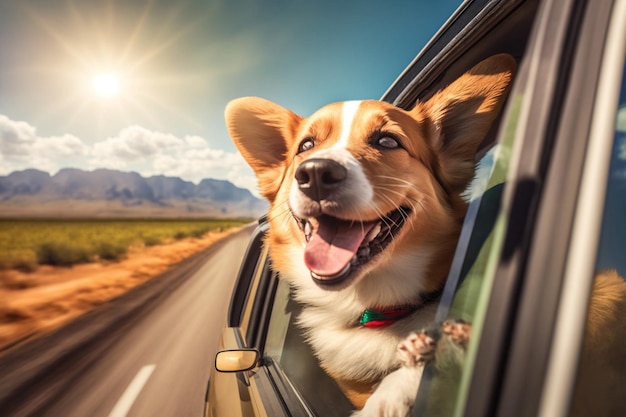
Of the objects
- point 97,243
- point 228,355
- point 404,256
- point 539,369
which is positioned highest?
point 404,256

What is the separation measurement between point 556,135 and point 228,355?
1507 mm

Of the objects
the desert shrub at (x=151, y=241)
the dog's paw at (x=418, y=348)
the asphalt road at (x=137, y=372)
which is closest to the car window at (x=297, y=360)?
the dog's paw at (x=418, y=348)

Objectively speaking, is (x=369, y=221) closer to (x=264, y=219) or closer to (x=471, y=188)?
(x=471, y=188)

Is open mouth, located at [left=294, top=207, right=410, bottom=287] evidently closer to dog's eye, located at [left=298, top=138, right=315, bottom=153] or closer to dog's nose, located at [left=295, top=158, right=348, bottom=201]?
dog's nose, located at [left=295, top=158, right=348, bottom=201]

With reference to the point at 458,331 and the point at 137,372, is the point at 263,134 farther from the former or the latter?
the point at 137,372

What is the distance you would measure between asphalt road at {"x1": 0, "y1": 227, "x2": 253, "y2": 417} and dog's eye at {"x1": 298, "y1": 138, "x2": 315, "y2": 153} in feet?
9.38

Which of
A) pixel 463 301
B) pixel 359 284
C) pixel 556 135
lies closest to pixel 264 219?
pixel 359 284

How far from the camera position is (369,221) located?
1449 mm

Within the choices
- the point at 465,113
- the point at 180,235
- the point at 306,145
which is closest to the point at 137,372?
the point at 306,145

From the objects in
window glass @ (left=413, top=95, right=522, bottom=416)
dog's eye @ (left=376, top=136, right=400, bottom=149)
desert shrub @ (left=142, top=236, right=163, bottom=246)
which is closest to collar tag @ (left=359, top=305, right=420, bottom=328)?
window glass @ (left=413, top=95, right=522, bottom=416)

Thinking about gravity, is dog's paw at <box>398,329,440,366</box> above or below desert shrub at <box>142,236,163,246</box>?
above

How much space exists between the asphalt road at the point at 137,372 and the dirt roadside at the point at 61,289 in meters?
2.17

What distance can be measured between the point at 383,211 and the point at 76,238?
A: 28013mm

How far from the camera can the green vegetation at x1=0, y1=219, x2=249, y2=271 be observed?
66.9ft
